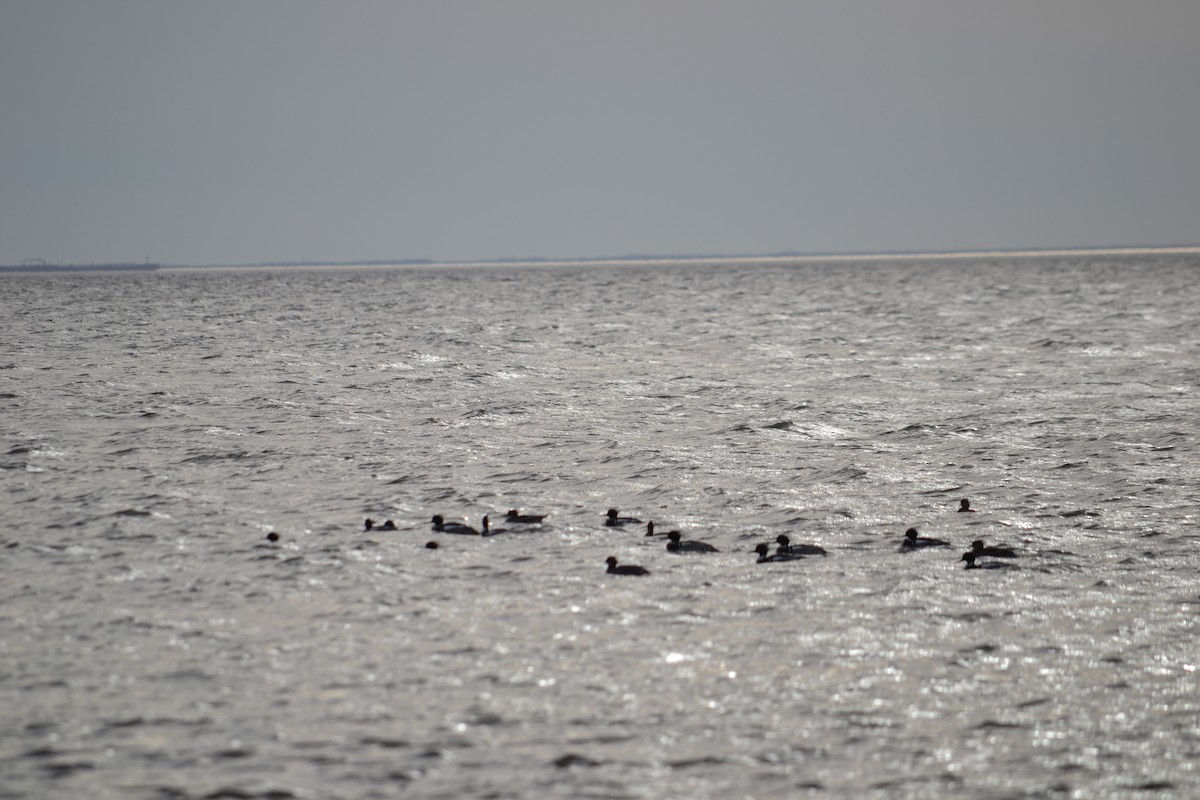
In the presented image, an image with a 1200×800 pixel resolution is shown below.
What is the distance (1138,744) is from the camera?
462 inches

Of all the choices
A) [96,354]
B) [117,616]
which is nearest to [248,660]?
[117,616]

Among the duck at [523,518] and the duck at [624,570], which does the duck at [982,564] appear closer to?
the duck at [624,570]

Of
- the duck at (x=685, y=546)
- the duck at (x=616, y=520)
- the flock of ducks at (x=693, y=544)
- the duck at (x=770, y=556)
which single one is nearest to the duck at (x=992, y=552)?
the flock of ducks at (x=693, y=544)

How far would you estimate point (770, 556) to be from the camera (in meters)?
18.6

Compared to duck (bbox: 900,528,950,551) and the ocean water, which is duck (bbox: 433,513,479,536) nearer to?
the ocean water

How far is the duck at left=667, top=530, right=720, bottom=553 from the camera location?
1891 centimetres

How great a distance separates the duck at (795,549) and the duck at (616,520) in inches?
119

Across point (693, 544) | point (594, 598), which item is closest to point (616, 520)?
point (693, 544)

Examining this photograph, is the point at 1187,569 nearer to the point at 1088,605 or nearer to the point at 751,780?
the point at 1088,605

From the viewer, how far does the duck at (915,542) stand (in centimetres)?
1917

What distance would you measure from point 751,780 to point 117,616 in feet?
27.5

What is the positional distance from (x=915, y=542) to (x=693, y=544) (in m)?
3.28

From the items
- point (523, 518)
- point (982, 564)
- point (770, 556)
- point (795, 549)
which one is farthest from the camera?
point (523, 518)

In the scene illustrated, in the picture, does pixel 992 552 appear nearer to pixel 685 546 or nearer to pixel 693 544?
pixel 693 544
